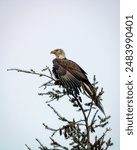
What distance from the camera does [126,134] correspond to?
599cm

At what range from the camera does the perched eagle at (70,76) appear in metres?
4.88

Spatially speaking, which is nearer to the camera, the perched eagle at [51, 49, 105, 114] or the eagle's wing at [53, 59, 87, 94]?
the perched eagle at [51, 49, 105, 114]

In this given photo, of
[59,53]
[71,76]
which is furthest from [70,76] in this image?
[59,53]

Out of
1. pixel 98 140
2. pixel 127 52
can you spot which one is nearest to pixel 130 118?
pixel 127 52

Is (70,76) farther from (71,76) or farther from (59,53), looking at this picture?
(59,53)

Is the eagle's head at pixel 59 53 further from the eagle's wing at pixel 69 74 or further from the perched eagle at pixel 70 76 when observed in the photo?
the eagle's wing at pixel 69 74

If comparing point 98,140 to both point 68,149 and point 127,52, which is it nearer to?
point 68,149

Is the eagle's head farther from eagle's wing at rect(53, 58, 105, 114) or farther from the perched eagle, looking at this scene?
eagle's wing at rect(53, 58, 105, 114)

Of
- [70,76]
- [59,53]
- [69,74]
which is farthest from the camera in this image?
[59,53]

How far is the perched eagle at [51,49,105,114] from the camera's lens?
488cm

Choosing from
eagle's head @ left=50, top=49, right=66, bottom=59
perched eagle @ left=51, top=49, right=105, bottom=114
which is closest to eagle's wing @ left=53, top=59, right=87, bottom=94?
perched eagle @ left=51, top=49, right=105, bottom=114

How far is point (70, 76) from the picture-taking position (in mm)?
5676

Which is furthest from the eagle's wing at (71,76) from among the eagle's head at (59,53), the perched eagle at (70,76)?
the eagle's head at (59,53)

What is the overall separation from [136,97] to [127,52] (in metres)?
0.92
